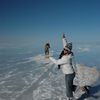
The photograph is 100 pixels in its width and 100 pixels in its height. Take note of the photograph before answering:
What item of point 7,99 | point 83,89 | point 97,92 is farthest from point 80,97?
point 7,99

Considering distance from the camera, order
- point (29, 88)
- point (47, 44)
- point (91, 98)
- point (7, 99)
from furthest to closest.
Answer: point (47, 44) < point (29, 88) < point (7, 99) < point (91, 98)

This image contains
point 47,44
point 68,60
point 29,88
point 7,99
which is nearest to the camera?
point 68,60

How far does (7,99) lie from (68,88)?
3794 mm

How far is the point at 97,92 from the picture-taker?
11.6m

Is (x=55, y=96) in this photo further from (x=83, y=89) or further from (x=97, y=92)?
(x=97, y=92)

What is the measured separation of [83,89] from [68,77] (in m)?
2.15

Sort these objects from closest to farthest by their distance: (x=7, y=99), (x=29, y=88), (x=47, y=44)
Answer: (x=7, y=99)
(x=29, y=88)
(x=47, y=44)

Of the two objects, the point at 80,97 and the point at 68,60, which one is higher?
the point at 68,60

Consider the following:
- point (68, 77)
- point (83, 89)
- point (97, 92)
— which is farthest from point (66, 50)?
point (97, 92)

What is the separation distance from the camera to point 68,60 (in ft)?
30.0

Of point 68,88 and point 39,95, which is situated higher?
point 68,88

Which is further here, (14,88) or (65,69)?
(14,88)

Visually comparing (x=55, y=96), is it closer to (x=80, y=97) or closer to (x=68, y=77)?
(x=80, y=97)

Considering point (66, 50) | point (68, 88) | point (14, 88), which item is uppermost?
point (66, 50)
